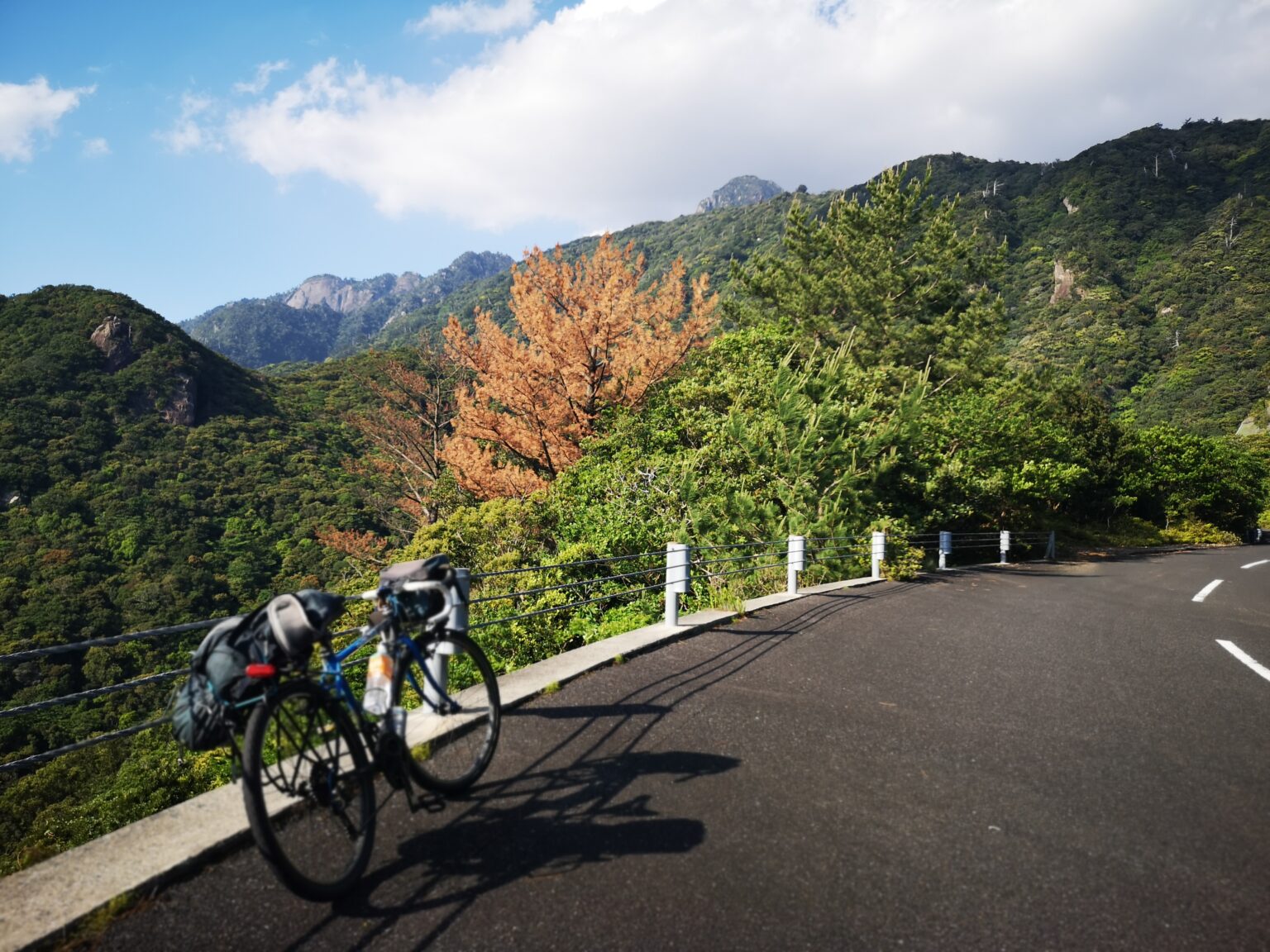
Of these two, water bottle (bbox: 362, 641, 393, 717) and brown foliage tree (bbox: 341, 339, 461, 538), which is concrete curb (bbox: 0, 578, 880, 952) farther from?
brown foliage tree (bbox: 341, 339, 461, 538)

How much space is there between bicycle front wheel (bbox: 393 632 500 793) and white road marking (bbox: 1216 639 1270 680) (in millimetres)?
7252

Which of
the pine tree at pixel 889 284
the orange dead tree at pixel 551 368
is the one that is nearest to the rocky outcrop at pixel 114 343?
the orange dead tree at pixel 551 368

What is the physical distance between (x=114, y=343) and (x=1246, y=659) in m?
84.7

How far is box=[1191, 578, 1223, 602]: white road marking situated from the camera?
13.5 meters

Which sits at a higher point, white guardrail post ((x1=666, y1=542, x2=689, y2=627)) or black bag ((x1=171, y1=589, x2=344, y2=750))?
black bag ((x1=171, y1=589, x2=344, y2=750))

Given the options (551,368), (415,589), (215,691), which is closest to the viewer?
(215,691)

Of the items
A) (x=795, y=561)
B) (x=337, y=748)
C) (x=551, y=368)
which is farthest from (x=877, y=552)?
(x=337, y=748)

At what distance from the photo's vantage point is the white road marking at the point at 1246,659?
671cm

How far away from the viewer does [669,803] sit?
11.8 feet

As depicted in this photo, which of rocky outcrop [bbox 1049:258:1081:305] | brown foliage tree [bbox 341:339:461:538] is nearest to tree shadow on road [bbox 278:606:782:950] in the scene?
brown foliage tree [bbox 341:339:461:538]

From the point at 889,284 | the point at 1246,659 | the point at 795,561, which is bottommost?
the point at 1246,659

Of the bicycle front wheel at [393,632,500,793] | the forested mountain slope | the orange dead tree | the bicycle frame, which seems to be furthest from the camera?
the forested mountain slope

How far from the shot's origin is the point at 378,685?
3254 millimetres

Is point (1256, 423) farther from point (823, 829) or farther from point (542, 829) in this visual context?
point (542, 829)
